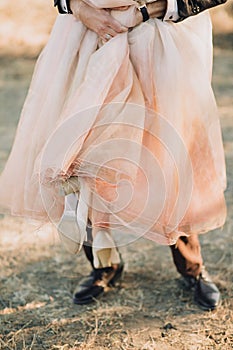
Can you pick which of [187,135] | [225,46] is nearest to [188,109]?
[187,135]

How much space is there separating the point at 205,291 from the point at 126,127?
2.93 feet

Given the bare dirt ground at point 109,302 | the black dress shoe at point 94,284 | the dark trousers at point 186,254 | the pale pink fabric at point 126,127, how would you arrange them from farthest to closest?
the black dress shoe at point 94,284 → the dark trousers at point 186,254 → the bare dirt ground at point 109,302 → the pale pink fabric at point 126,127

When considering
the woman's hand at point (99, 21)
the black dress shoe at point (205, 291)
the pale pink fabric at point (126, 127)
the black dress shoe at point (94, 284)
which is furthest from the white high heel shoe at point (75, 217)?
the black dress shoe at point (205, 291)

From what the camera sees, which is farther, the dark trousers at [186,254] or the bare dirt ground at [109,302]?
the dark trousers at [186,254]

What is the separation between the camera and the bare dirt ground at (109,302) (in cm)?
260

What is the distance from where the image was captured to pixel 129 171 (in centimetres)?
226

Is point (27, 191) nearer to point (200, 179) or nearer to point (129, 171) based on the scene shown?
point (129, 171)

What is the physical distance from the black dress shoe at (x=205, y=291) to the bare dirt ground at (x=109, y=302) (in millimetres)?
31

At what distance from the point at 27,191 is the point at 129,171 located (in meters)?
0.42

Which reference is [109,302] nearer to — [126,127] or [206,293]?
[206,293]

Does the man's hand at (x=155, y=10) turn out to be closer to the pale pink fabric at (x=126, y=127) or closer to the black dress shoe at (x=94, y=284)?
the pale pink fabric at (x=126, y=127)

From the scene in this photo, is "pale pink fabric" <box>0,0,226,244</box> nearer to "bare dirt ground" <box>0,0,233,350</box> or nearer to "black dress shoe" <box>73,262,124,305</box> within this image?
"bare dirt ground" <box>0,0,233,350</box>

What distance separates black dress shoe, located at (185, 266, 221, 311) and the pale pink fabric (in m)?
0.40

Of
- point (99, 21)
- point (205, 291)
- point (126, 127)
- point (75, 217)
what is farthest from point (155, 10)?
point (205, 291)
